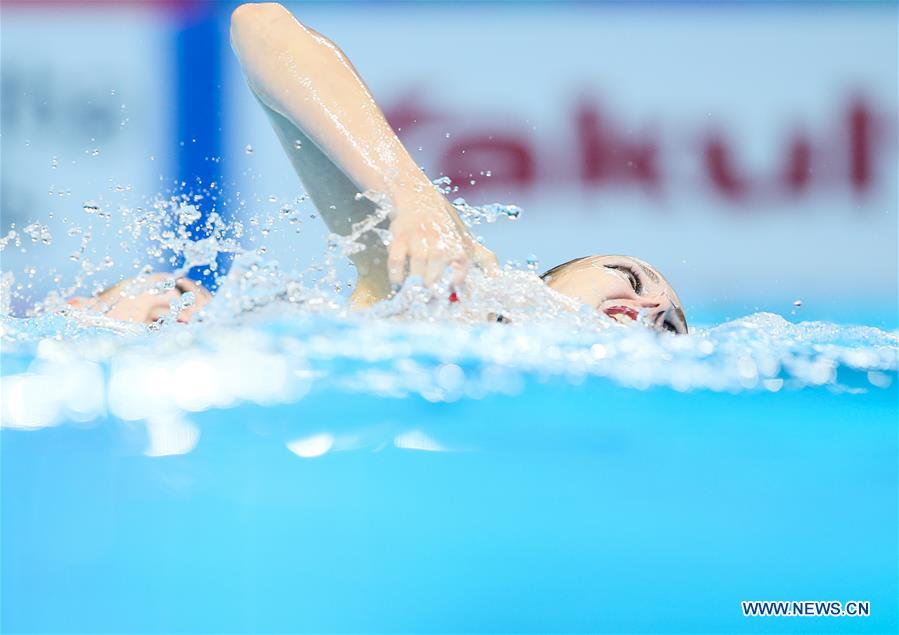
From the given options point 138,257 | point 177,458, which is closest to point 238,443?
point 177,458

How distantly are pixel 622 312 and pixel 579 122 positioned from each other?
210cm

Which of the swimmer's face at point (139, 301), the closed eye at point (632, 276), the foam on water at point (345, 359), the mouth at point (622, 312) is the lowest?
the foam on water at point (345, 359)

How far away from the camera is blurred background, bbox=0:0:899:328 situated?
304cm

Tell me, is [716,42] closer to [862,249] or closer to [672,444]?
[862,249]

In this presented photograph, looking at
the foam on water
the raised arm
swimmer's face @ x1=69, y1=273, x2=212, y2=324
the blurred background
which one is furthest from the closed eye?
the blurred background

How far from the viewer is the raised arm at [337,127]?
3.37 feet

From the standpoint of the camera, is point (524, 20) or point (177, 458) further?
point (524, 20)

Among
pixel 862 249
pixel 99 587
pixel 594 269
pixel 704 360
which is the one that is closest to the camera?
pixel 99 587

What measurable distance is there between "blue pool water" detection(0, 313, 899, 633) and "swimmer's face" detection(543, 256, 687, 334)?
516 millimetres

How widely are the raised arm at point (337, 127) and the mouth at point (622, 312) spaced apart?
145mm

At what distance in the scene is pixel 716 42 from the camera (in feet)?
10.6

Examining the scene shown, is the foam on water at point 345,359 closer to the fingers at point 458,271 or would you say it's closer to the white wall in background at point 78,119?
the fingers at point 458,271

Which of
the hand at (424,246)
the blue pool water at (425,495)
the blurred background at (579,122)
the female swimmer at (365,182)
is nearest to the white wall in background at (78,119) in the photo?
the blurred background at (579,122)

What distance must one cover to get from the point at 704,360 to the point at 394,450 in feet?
0.76
